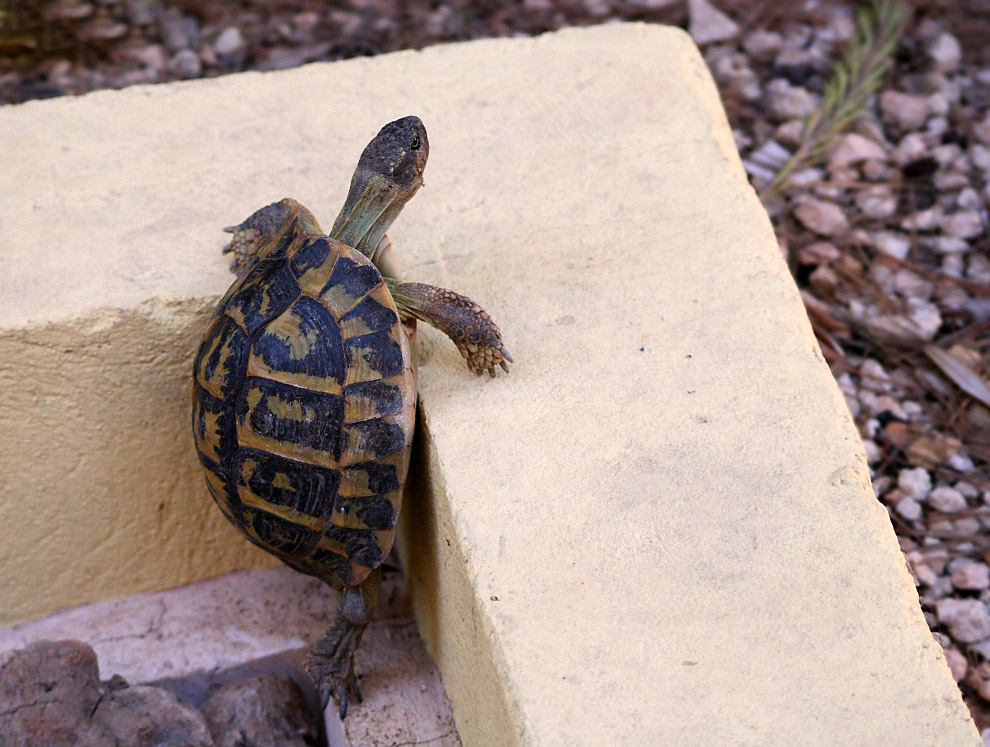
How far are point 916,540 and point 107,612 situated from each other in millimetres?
2063

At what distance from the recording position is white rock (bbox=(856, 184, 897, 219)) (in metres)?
3.69

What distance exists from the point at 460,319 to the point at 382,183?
0.36 meters

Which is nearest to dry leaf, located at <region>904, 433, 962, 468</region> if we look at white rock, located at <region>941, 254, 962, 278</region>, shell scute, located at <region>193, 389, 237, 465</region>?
white rock, located at <region>941, 254, 962, 278</region>

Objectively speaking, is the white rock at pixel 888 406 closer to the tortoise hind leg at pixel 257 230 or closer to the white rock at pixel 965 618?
the white rock at pixel 965 618

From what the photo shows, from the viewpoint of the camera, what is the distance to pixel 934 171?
379 cm

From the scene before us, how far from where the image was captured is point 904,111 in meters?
3.96

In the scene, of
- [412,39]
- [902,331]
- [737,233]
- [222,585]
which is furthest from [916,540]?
[412,39]

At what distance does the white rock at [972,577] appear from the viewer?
2732 mm

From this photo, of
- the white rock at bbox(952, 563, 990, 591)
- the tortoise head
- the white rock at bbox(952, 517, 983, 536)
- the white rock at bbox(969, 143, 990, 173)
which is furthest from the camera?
the white rock at bbox(969, 143, 990, 173)

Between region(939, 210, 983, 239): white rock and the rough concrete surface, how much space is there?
1.12 metres

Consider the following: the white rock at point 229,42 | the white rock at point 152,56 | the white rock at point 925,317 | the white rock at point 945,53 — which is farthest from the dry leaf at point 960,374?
the white rock at point 152,56

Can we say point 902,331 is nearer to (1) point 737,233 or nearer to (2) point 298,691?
(1) point 737,233

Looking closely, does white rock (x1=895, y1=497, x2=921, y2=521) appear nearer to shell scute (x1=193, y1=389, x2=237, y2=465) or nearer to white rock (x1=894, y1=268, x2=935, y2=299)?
white rock (x1=894, y1=268, x2=935, y2=299)

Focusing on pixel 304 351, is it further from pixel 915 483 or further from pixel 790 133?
pixel 790 133
